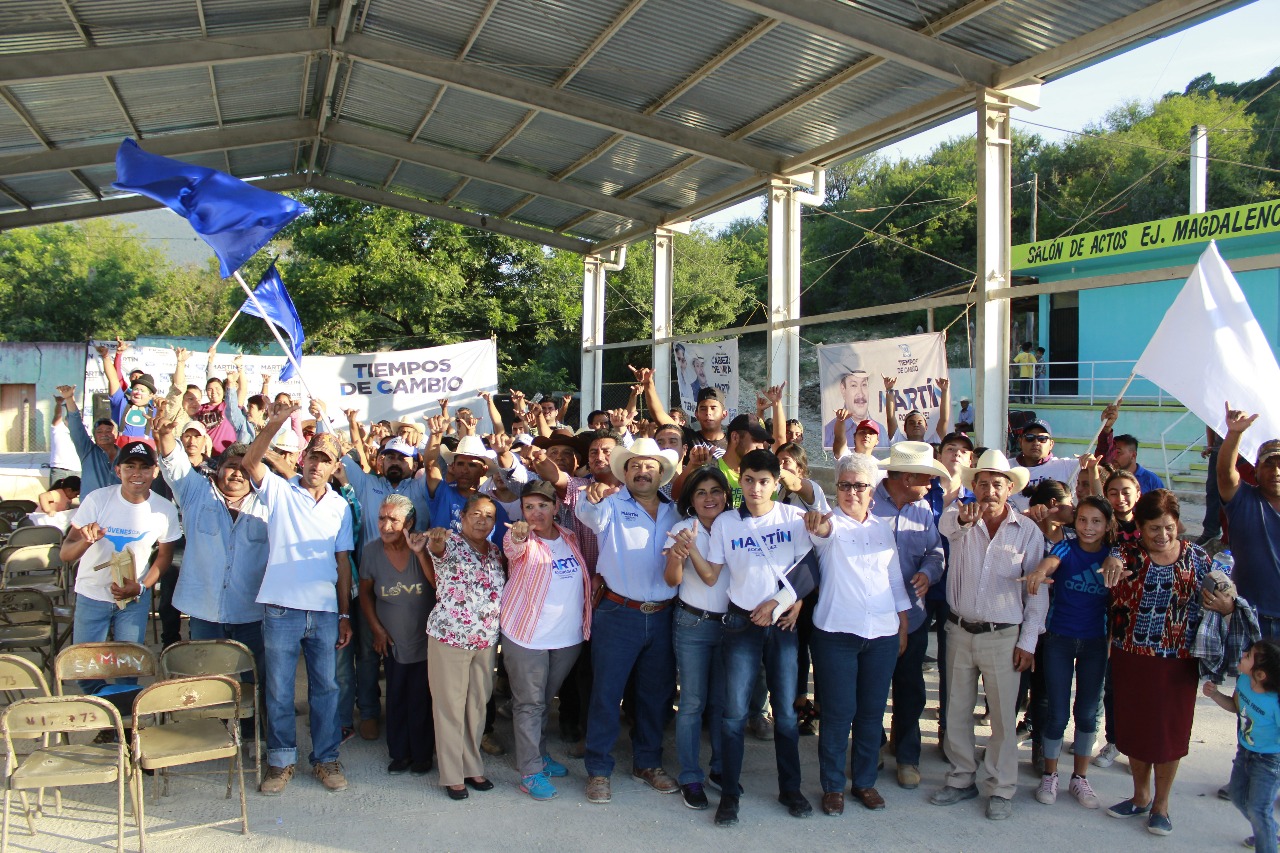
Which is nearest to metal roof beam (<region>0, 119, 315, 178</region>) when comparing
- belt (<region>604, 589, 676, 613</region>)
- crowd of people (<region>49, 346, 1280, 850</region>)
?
crowd of people (<region>49, 346, 1280, 850</region>)

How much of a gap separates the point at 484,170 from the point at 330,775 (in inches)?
428

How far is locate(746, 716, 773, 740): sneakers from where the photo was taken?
559 cm

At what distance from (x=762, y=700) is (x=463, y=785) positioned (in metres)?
1.80

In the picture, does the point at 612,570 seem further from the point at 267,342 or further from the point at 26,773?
the point at 267,342

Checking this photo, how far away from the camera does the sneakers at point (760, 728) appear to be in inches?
220

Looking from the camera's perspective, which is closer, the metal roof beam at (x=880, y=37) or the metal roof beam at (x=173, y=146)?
the metal roof beam at (x=880, y=37)

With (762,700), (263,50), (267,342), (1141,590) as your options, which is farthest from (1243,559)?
(267,342)

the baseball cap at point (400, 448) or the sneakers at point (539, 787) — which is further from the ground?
the baseball cap at point (400, 448)

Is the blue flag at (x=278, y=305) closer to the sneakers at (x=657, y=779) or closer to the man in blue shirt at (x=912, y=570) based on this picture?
the sneakers at (x=657, y=779)

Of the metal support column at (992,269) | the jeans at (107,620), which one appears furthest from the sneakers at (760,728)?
the metal support column at (992,269)

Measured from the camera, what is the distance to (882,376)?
31.3ft

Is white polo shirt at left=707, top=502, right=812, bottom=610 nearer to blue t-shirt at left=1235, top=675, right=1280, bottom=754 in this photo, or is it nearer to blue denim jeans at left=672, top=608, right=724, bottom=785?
blue denim jeans at left=672, top=608, right=724, bottom=785

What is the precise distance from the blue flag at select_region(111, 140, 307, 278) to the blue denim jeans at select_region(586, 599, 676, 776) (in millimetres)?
3228

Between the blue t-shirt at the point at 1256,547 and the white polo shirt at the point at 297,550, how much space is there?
4555 millimetres
